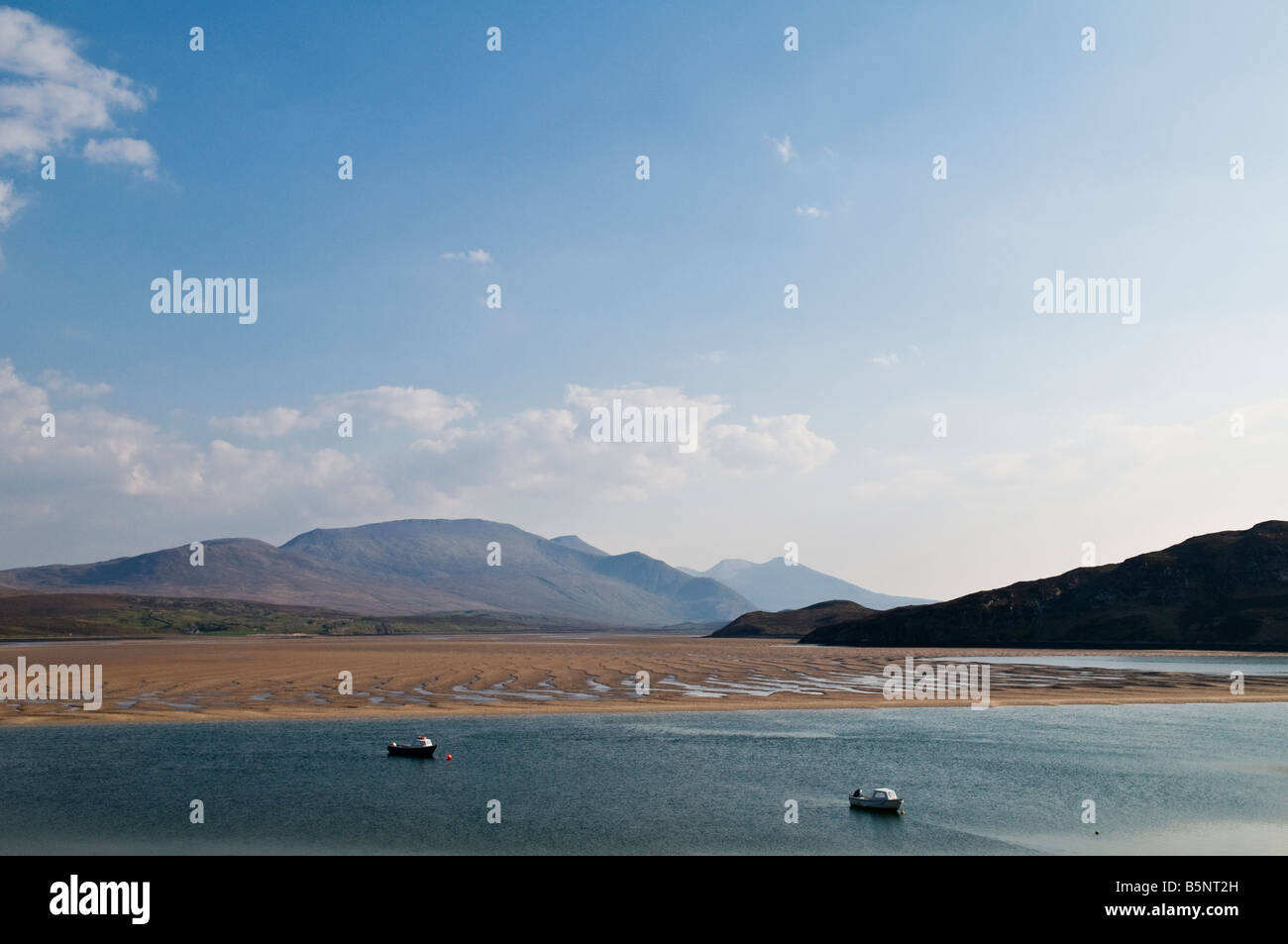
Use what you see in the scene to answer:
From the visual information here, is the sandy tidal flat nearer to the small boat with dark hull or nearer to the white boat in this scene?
the small boat with dark hull

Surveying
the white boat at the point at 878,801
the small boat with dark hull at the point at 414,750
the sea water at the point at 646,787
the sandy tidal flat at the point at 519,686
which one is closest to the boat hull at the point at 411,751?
the small boat with dark hull at the point at 414,750

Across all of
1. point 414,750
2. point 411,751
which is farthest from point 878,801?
point 411,751

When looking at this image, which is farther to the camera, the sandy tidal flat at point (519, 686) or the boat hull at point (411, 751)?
the sandy tidal flat at point (519, 686)

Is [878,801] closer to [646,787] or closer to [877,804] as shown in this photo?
[877,804]

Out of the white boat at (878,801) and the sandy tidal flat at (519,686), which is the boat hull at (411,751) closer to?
the sandy tidal flat at (519,686)

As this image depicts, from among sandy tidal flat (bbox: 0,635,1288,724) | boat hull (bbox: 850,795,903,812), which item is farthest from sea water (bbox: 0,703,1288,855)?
sandy tidal flat (bbox: 0,635,1288,724)
